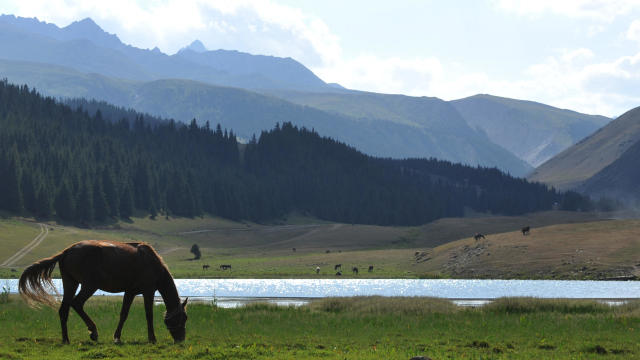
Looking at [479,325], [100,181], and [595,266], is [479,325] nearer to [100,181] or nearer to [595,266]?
[595,266]

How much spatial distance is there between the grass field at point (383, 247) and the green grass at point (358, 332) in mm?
51832

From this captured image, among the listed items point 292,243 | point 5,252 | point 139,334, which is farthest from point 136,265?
point 292,243

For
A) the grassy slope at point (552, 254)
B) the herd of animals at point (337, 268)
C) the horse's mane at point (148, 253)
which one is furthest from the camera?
the herd of animals at point (337, 268)

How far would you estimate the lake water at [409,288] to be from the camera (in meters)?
70.8

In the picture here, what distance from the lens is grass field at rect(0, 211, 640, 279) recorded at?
97125 mm

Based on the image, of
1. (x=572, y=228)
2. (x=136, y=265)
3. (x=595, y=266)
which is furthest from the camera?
(x=572, y=228)

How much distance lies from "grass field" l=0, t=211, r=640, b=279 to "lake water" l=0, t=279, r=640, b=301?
712 centimetres

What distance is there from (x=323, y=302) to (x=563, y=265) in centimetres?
5607

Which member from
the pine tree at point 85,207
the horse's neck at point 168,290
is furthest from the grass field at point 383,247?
the horse's neck at point 168,290

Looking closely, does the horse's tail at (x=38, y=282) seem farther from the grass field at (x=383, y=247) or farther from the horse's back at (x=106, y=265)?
the grass field at (x=383, y=247)

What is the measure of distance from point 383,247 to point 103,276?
144 m

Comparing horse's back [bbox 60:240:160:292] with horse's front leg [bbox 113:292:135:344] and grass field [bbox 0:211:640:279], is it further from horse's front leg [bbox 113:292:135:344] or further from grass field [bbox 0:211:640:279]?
grass field [bbox 0:211:640:279]

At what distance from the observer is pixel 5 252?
13012 centimetres

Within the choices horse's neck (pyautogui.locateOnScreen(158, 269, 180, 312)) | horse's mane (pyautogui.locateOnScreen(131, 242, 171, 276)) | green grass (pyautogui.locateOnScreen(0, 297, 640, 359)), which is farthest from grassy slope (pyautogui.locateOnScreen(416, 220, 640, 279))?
horse's mane (pyautogui.locateOnScreen(131, 242, 171, 276))
